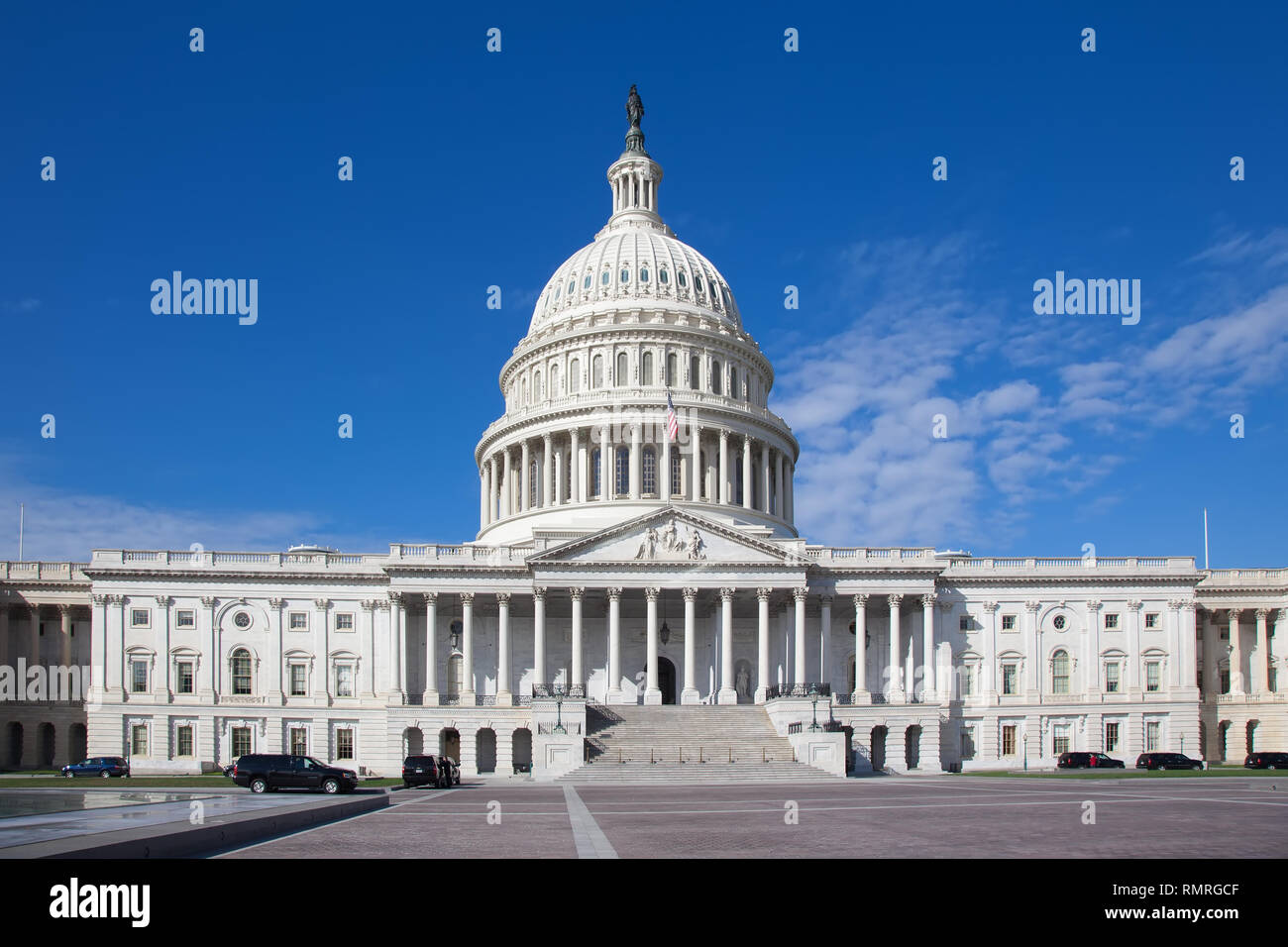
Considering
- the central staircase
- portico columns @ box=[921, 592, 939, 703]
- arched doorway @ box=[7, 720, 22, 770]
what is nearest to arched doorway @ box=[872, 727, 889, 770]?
portico columns @ box=[921, 592, 939, 703]

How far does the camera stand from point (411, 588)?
254 feet

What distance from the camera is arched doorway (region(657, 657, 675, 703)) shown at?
3332 inches

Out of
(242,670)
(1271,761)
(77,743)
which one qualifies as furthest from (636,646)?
(1271,761)

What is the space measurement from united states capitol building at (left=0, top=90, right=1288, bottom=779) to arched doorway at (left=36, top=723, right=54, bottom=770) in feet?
0.61

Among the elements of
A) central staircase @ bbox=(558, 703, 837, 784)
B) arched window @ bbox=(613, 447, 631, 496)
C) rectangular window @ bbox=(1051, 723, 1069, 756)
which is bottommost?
rectangular window @ bbox=(1051, 723, 1069, 756)

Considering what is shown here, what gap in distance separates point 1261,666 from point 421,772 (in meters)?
65.5

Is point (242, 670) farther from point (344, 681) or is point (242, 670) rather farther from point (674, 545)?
point (674, 545)

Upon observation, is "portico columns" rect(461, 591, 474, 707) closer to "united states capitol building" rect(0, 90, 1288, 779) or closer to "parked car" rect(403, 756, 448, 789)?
"united states capitol building" rect(0, 90, 1288, 779)

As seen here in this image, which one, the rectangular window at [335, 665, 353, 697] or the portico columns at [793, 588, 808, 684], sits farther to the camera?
the rectangular window at [335, 665, 353, 697]

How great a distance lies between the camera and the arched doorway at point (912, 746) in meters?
75.8

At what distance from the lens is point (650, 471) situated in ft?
308
